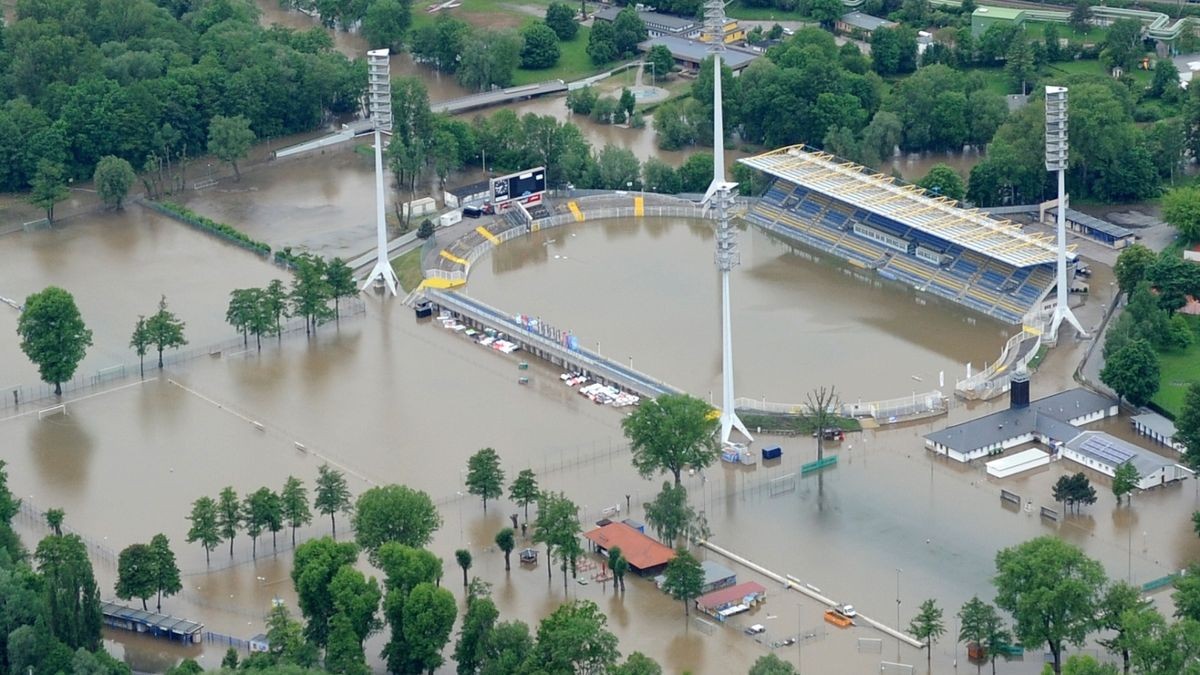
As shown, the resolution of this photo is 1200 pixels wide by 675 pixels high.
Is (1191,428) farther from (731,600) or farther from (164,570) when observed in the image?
(164,570)

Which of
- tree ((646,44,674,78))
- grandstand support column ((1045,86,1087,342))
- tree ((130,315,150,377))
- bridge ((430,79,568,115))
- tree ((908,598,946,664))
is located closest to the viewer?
tree ((908,598,946,664))

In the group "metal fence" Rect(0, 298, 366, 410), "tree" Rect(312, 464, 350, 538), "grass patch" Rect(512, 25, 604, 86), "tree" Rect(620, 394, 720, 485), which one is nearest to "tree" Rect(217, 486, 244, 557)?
"tree" Rect(312, 464, 350, 538)

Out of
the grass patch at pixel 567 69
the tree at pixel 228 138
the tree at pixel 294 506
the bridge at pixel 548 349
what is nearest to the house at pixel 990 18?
A: the grass patch at pixel 567 69

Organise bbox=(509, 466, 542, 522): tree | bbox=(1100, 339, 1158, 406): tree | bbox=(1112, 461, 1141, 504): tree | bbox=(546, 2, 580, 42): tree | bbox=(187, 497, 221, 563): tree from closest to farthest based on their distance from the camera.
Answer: bbox=(187, 497, 221, 563): tree < bbox=(509, 466, 542, 522): tree < bbox=(1112, 461, 1141, 504): tree < bbox=(1100, 339, 1158, 406): tree < bbox=(546, 2, 580, 42): tree

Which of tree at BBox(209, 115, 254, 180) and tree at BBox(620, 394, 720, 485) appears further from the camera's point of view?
tree at BBox(209, 115, 254, 180)

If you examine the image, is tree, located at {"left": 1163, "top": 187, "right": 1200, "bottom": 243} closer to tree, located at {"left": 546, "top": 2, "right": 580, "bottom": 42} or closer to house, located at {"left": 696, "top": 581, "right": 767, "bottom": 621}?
house, located at {"left": 696, "top": 581, "right": 767, "bottom": 621}

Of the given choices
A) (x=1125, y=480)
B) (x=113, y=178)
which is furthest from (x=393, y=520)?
(x=113, y=178)

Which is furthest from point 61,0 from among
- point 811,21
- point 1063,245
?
point 1063,245
